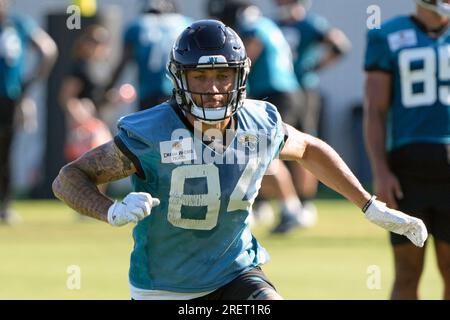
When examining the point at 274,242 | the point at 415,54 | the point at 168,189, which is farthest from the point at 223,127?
the point at 274,242

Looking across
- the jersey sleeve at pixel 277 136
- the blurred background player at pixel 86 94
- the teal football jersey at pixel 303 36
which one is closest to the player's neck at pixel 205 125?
the jersey sleeve at pixel 277 136

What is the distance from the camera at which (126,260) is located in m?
10.3

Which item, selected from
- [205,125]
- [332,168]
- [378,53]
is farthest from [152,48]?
[205,125]

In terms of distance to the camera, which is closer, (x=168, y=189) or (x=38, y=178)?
(x=168, y=189)

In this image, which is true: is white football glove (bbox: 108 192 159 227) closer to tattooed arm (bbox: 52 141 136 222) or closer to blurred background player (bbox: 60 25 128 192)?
tattooed arm (bbox: 52 141 136 222)

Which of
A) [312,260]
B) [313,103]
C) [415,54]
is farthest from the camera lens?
[313,103]

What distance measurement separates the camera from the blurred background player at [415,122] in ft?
22.1

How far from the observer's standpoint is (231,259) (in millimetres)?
5328

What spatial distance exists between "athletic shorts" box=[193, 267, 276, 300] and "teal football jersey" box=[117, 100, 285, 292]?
0.03 meters

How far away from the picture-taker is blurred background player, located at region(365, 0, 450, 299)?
6742 mm

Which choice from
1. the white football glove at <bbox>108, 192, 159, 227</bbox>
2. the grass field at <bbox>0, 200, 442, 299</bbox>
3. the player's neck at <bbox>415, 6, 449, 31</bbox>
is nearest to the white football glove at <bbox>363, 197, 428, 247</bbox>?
the white football glove at <bbox>108, 192, 159, 227</bbox>

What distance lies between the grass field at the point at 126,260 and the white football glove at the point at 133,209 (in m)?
3.42

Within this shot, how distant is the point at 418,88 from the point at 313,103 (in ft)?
25.7

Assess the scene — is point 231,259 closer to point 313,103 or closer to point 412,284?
point 412,284
